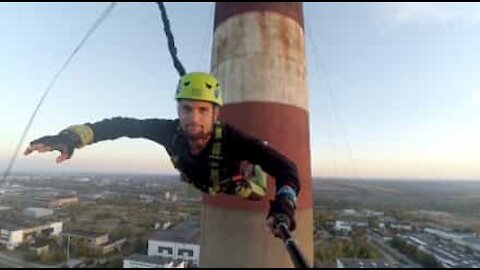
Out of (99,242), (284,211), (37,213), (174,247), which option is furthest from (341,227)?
(37,213)

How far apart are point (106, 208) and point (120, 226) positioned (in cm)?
3162

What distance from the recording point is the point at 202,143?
9.20 feet

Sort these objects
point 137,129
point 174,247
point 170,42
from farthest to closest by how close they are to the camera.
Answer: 1. point 174,247
2. point 170,42
3. point 137,129

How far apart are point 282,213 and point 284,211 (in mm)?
18

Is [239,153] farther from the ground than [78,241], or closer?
farther from the ground

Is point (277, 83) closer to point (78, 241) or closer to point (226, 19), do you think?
point (226, 19)

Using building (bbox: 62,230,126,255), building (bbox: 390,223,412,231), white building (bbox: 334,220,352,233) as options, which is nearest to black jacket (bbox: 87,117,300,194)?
building (bbox: 62,230,126,255)

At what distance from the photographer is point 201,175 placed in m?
3.00

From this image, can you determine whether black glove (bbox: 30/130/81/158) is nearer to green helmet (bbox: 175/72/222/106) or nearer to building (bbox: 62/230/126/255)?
green helmet (bbox: 175/72/222/106)

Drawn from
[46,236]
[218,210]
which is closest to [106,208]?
[46,236]

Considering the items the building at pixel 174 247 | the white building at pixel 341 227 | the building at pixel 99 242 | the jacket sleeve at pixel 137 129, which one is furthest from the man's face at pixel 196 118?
the white building at pixel 341 227

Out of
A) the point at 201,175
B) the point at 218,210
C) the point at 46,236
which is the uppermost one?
the point at 201,175

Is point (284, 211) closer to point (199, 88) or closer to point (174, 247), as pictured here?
point (199, 88)

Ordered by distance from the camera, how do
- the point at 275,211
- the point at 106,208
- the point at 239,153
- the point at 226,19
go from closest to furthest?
the point at 275,211
the point at 239,153
the point at 226,19
the point at 106,208
